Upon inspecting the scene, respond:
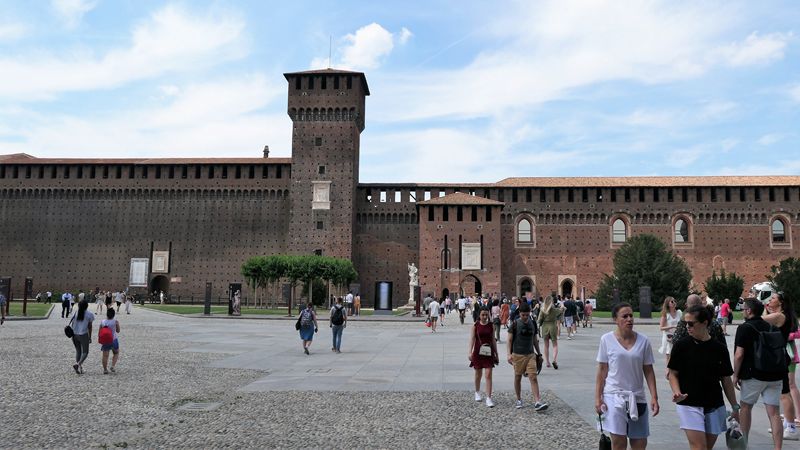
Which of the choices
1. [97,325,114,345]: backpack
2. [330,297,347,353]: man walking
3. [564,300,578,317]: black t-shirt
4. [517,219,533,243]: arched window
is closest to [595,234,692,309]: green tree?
[517,219,533,243]: arched window

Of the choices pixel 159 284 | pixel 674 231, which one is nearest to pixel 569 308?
pixel 674 231

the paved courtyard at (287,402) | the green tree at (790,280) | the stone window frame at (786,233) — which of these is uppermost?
the stone window frame at (786,233)

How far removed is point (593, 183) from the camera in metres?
43.1

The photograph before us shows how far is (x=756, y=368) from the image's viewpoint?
502cm

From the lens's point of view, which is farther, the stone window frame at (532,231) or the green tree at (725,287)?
the stone window frame at (532,231)

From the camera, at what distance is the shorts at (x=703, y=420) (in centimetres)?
383

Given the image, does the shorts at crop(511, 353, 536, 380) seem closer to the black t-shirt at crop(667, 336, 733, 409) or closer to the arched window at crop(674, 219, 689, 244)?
the black t-shirt at crop(667, 336, 733, 409)

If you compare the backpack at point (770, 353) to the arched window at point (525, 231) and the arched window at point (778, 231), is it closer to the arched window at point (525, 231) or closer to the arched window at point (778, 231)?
the arched window at point (525, 231)

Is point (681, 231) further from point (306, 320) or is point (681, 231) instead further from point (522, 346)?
point (522, 346)

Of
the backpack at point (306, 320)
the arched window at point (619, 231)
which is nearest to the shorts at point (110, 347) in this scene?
the backpack at point (306, 320)

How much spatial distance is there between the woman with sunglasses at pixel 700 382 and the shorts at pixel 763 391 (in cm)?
135

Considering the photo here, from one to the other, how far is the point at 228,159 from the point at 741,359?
4246cm

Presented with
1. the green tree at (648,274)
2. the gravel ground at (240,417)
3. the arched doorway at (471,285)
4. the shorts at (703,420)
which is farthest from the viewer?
the arched doorway at (471,285)

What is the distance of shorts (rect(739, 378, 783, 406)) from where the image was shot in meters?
4.99
